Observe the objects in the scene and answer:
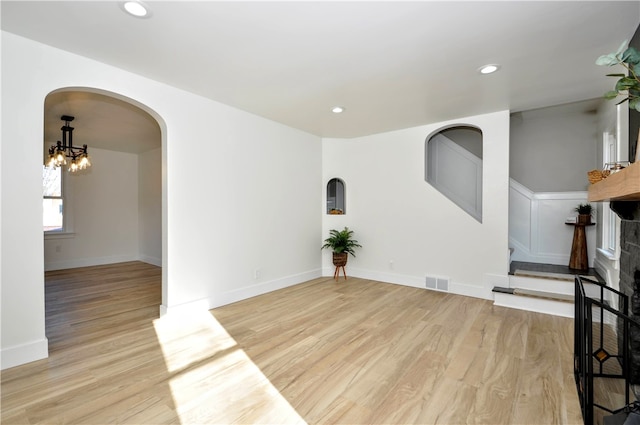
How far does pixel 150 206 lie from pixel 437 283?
623 centimetres

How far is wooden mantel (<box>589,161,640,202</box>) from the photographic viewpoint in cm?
134

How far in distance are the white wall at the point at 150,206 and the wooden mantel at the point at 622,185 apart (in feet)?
22.9

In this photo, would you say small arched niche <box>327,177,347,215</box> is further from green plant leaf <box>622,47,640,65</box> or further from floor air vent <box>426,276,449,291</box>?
green plant leaf <box>622,47,640,65</box>

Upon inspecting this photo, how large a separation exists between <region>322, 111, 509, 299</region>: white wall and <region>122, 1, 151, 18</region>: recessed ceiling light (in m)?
3.72

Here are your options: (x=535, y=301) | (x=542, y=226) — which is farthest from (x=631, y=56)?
(x=542, y=226)

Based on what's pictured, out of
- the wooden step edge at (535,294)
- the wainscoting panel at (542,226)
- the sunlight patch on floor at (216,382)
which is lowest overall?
the sunlight patch on floor at (216,382)

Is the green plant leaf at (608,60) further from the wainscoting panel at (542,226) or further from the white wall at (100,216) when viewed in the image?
the white wall at (100,216)

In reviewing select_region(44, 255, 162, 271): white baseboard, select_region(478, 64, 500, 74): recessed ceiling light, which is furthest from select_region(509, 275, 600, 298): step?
select_region(44, 255, 162, 271): white baseboard

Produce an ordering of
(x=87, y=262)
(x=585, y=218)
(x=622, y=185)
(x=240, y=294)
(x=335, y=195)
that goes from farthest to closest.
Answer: (x=87, y=262), (x=335, y=195), (x=585, y=218), (x=240, y=294), (x=622, y=185)

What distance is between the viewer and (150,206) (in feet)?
22.4

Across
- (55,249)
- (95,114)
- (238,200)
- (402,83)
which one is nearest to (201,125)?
(238,200)

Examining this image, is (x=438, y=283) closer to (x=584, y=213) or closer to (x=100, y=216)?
(x=584, y=213)

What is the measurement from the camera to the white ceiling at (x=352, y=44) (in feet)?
6.34

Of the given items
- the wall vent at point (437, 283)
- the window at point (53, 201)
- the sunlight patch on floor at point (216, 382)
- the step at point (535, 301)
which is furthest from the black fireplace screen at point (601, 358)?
the window at point (53, 201)
